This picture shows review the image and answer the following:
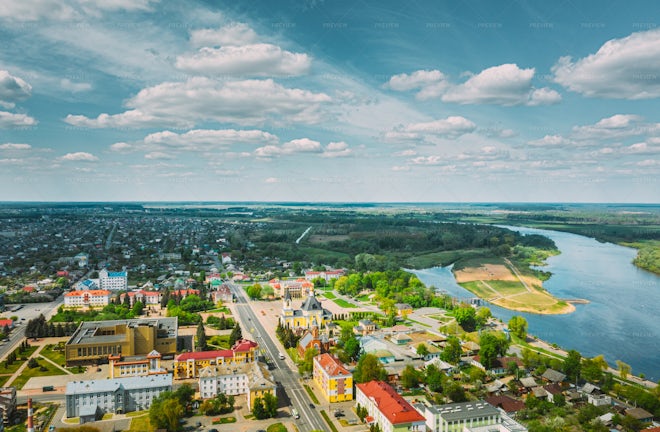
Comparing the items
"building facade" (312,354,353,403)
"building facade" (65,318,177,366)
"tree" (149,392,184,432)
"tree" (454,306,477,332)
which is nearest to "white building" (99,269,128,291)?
"building facade" (65,318,177,366)

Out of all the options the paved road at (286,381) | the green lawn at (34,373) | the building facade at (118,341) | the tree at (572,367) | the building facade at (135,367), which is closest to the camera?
the paved road at (286,381)

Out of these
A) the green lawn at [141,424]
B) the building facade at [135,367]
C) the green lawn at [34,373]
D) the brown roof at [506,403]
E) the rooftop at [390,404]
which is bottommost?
the green lawn at [34,373]

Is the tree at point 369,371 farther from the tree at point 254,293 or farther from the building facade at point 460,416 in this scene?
the tree at point 254,293

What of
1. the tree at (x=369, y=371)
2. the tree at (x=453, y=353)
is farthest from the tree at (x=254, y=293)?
the tree at (x=369, y=371)

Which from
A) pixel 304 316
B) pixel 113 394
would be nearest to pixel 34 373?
pixel 113 394

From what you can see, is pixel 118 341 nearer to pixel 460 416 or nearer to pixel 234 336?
pixel 234 336

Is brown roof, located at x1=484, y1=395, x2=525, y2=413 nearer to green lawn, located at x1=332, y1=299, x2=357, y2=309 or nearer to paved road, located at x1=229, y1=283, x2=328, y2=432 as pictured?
paved road, located at x1=229, y1=283, x2=328, y2=432
